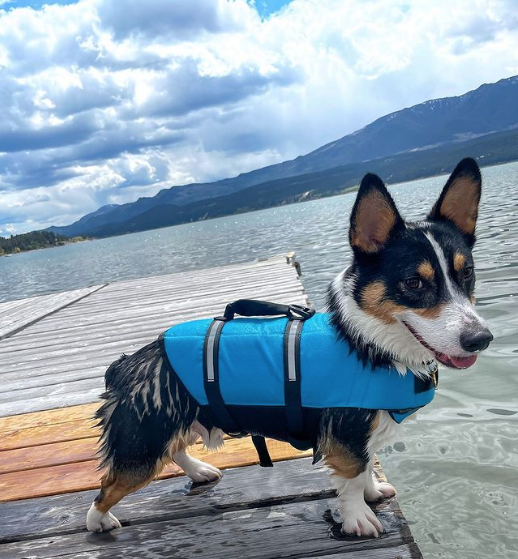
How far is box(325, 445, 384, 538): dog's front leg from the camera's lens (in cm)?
287

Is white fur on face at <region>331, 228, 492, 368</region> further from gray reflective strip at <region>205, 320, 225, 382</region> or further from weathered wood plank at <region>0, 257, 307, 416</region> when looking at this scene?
weathered wood plank at <region>0, 257, 307, 416</region>

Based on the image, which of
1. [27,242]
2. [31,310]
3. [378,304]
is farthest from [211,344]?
[27,242]

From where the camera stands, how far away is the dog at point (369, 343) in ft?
9.10

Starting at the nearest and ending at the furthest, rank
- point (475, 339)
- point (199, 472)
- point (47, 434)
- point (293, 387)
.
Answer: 1. point (475, 339)
2. point (293, 387)
3. point (199, 472)
4. point (47, 434)

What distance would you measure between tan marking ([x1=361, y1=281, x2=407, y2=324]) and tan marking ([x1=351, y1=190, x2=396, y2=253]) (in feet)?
0.75

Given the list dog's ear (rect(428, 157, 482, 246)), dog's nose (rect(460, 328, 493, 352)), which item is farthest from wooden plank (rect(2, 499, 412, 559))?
dog's ear (rect(428, 157, 482, 246))

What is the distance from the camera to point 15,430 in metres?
5.04

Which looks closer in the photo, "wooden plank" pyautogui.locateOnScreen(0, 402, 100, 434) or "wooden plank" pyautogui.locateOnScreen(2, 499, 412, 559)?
"wooden plank" pyautogui.locateOnScreen(2, 499, 412, 559)

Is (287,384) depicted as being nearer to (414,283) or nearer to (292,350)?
(292,350)

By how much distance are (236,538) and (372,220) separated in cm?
206

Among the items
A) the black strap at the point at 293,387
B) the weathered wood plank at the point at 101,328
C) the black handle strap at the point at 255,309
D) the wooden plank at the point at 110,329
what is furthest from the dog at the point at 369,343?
the wooden plank at the point at 110,329

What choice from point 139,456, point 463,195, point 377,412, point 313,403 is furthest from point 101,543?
point 463,195

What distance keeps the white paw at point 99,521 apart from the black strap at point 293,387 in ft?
4.23

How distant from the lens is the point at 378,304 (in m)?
2.87
